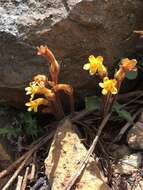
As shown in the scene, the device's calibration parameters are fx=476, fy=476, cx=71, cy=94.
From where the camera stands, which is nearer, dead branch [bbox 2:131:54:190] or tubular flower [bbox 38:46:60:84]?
tubular flower [bbox 38:46:60:84]

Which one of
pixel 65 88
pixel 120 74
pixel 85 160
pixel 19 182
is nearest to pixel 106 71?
pixel 120 74

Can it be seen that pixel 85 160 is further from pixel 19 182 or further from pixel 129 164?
pixel 19 182

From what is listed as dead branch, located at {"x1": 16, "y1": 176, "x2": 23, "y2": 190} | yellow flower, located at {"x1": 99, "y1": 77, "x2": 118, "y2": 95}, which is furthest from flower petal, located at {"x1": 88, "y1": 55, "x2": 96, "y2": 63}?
dead branch, located at {"x1": 16, "y1": 176, "x2": 23, "y2": 190}

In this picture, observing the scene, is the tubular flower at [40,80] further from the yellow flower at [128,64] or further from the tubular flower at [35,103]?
the yellow flower at [128,64]

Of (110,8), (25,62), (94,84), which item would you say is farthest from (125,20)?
(25,62)

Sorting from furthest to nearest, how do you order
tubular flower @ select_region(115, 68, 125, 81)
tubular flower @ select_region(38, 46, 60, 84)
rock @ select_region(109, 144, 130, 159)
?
rock @ select_region(109, 144, 130, 159)
tubular flower @ select_region(115, 68, 125, 81)
tubular flower @ select_region(38, 46, 60, 84)

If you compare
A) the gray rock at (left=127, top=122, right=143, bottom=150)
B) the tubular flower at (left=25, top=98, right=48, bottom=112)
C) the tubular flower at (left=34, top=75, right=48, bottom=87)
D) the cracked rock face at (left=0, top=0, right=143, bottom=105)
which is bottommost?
the gray rock at (left=127, top=122, right=143, bottom=150)

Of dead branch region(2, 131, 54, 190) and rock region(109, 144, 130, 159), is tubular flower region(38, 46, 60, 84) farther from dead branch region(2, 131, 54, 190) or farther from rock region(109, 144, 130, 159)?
rock region(109, 144, 130, 159)

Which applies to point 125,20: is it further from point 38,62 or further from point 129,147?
point 129,147
